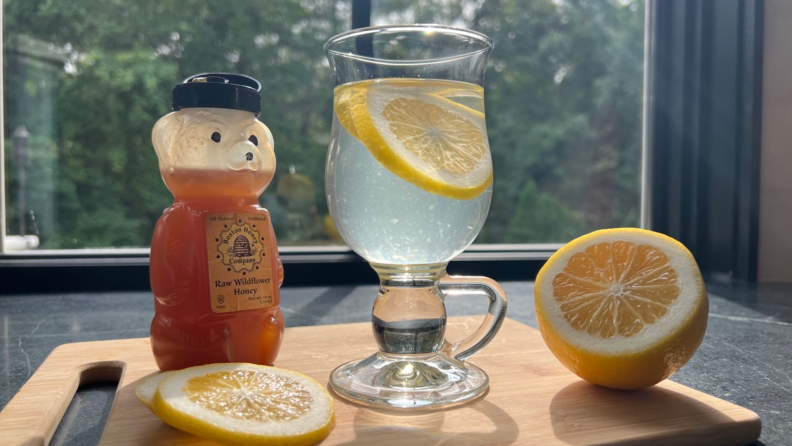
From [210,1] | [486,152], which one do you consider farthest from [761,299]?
[210,1]

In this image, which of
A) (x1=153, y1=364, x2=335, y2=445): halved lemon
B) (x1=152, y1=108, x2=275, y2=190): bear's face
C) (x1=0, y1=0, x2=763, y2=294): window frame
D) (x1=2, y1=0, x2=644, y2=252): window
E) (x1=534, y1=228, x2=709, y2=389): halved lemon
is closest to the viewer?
(x1=153, y1=364, x2=335, y2=445): halved lemon

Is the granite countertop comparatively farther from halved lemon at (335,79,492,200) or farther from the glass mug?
halved lemon at (335,79,492,200)

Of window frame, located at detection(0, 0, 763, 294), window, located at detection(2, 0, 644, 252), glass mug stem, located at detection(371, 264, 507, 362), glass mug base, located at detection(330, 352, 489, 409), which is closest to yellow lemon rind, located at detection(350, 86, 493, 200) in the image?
glass mug stem, located at detection(371, 264, 507, 362)

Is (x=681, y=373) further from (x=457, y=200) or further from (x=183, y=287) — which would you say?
(x=183, y=287)

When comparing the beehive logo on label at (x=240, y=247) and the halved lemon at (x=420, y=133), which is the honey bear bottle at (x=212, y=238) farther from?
the halved lemon at (x=420, y=133)

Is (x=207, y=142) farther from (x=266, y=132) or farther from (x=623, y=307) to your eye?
(x=623, y=307)

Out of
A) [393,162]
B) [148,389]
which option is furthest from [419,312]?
[148,389]
